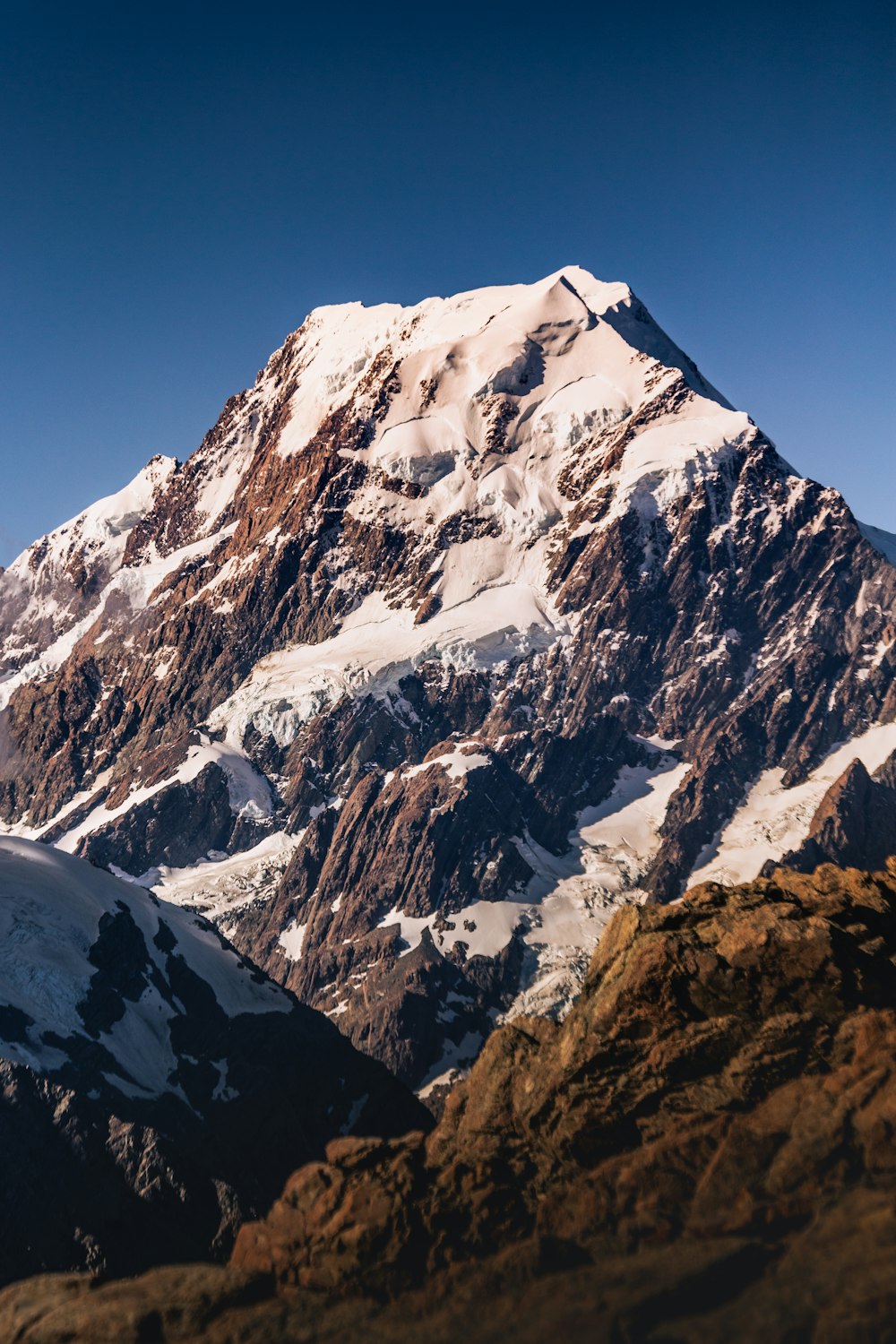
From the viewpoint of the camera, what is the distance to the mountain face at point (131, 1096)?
124688 mm

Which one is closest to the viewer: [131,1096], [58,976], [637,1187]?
[637,1187]

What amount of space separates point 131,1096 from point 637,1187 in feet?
363

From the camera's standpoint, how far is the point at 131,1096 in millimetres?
155000

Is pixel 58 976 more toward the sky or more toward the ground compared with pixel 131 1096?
more toward the sky

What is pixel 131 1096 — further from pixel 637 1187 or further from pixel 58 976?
pixel 637 1187

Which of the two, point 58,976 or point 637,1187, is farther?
point 58,976

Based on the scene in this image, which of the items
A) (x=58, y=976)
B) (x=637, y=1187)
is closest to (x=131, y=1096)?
(x=58, y=976)

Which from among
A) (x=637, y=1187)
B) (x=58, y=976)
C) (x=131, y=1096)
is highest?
(x=58, y=976)

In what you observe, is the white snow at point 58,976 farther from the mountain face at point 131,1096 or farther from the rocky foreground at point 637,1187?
the rocky foreground at point 637,1187

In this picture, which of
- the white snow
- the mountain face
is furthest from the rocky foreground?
the white snow

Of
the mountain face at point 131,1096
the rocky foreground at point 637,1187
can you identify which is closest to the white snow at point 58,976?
the mountain face at point 131,1096

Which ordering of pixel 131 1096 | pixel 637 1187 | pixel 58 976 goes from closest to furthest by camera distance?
pixel 637 1187 < pixel 131 1096 < pixel 58 976

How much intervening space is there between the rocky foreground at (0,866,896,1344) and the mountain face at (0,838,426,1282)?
66.4 m

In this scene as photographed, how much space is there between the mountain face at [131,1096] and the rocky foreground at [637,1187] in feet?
218
